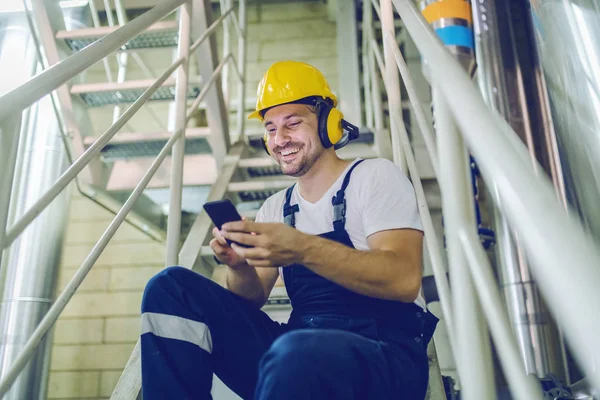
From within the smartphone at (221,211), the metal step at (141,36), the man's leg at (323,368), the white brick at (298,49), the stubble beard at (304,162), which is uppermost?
the white brick at (298,49)

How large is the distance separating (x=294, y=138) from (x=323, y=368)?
79 centimetres

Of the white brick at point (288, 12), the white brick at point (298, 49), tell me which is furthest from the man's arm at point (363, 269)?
the white brick at point (288, 12)

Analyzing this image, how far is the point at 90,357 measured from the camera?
310 centimetres

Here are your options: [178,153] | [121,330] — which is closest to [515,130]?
[178,153]

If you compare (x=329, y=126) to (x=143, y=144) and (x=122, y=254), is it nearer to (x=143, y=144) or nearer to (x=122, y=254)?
(x=143, y=144)

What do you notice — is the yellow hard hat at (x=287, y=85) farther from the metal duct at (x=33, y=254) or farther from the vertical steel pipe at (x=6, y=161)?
the metal duct at (x=33, y=254)

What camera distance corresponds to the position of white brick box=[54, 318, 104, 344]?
314 cm

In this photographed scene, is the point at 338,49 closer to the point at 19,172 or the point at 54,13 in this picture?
the point at 54,13

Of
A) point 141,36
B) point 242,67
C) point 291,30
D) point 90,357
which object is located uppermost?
point 291,30

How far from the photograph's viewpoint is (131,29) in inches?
52.1

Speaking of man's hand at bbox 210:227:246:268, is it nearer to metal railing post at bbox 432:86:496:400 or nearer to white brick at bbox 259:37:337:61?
metal railing post at bbox 432:86:496:400

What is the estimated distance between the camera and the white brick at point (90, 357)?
308 cm

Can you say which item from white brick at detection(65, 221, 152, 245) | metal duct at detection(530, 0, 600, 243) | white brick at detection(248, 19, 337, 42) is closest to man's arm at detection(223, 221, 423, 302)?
metal duct at detection(530, 0, 600, 243)

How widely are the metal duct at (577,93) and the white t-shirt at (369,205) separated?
66 centimetres
